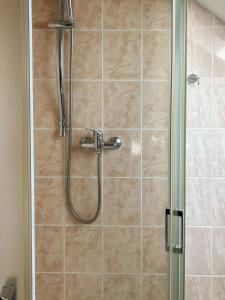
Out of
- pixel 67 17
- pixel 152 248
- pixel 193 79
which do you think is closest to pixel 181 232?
pixel 152 248

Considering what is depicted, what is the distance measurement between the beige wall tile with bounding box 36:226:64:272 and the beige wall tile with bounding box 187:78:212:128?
2.05 ft

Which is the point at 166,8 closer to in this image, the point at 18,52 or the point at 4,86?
the point at 18,52

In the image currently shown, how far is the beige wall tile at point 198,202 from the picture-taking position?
1.54 m

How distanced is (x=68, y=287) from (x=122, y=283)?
20 cm

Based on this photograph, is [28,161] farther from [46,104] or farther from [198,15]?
[198,15]

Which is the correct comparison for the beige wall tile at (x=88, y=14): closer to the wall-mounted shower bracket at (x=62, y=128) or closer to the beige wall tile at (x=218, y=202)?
the wall-mounted shower bracket at (x=62, y=128)

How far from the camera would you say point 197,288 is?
1.59 metres

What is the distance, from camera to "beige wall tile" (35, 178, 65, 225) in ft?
5.38

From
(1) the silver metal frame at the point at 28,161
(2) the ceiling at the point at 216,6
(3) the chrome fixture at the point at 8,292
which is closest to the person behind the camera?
(3) the chrome fixture at the point at 8,292

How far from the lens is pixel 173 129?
1.62m

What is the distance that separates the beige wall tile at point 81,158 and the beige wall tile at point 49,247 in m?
0.23

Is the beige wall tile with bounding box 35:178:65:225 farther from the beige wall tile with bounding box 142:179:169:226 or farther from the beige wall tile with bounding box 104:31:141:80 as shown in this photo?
the beige wall tile with bounding box 104:31:141:80

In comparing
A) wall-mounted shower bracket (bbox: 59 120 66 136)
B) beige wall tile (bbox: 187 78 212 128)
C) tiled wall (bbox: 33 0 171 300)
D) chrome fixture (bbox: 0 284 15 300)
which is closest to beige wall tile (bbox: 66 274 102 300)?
tiled wall (bbox: 33 0 171 300)

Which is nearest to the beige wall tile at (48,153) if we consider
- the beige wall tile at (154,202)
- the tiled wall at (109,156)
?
the tiled wall at (109,156)
